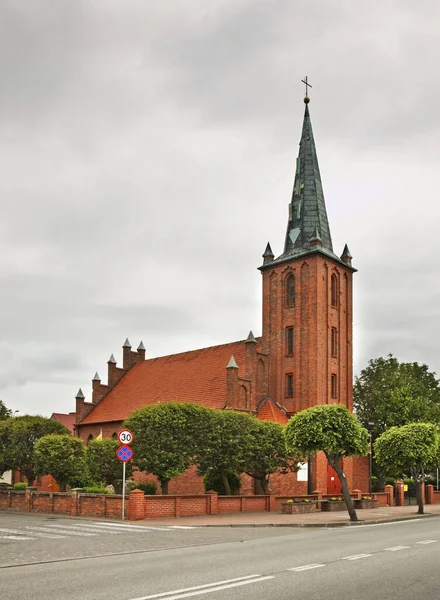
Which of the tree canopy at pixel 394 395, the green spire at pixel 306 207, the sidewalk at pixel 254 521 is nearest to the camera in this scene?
the sidewalk at pixel 254 521

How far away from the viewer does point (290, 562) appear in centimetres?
1354

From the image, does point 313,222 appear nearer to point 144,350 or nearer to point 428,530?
point 144,350

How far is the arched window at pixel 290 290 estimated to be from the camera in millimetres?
51531

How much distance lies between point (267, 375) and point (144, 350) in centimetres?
1823

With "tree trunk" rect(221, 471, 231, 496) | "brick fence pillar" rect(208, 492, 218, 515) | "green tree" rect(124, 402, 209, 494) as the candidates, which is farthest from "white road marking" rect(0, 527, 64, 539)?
"tree trunk" rect(221, 471, 231, 496)

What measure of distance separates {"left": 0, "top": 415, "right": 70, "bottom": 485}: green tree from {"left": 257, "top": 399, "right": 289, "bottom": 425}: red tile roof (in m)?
15.0

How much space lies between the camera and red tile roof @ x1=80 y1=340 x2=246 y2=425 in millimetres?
49844

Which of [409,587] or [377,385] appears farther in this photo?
[377,385]

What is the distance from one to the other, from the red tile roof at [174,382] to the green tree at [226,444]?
990cm

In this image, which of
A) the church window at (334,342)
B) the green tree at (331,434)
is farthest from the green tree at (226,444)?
the church window at (334,342)

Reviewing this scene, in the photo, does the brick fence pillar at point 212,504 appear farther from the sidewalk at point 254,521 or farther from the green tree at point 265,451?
the green tree at point 265,451

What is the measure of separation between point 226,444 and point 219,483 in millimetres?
4723

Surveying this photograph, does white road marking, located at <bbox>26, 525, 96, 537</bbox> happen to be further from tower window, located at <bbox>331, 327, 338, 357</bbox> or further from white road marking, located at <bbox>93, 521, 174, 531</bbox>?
tower window, located at <bbox>331, 327, 338, 357</bbox>

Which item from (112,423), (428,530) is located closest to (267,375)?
(112,423)
